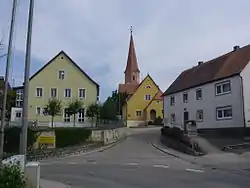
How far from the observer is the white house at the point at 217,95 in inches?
1359

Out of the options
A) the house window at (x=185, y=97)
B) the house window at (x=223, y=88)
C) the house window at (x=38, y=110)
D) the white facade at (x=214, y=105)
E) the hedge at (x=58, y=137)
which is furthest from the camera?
the house window at (x=38, y=110)

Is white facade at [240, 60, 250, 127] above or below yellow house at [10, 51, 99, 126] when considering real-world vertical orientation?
below

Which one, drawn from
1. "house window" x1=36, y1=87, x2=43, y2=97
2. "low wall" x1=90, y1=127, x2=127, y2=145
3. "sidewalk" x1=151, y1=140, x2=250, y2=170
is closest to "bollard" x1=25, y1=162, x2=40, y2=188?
"sidewalk" x1=151, y1=140, x2=250, y2=170

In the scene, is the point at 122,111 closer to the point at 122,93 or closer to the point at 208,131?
the point at 122,93

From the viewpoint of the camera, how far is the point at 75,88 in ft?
183

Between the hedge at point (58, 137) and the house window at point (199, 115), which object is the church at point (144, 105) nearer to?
the house window at point (199, 115)

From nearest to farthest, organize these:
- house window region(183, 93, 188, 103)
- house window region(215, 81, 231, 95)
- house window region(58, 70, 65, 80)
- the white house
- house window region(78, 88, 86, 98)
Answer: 1. the white house
2. house window region(215, 81, 231, 95)
3. house window region(183, 93, 188, 103)
4. house window region(78, 88, 86, 98)
5. house window region(58, 70, 65, 80)

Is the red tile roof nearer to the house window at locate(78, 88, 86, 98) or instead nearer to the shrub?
the house window at locate(78, 88, 86, 98)

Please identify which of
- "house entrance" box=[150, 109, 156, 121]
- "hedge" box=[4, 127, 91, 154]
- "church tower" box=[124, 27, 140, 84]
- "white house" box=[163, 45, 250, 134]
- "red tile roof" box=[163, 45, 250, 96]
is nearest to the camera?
"white house" box=[163, 45, 250, 134]

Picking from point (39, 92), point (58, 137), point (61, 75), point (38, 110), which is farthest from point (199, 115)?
point (39, 92)

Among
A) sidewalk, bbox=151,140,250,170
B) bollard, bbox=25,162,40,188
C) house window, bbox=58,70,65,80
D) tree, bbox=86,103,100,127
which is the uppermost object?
house window, bbox=58,70,65,80

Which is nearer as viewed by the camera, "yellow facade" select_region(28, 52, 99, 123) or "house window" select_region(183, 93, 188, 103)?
"house window" select_region(183, 93, 188, 103)

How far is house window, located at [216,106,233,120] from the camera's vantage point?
35906 millimetres

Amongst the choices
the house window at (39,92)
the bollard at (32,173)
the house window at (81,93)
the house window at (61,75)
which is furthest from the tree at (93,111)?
the bollard at (32,173)
